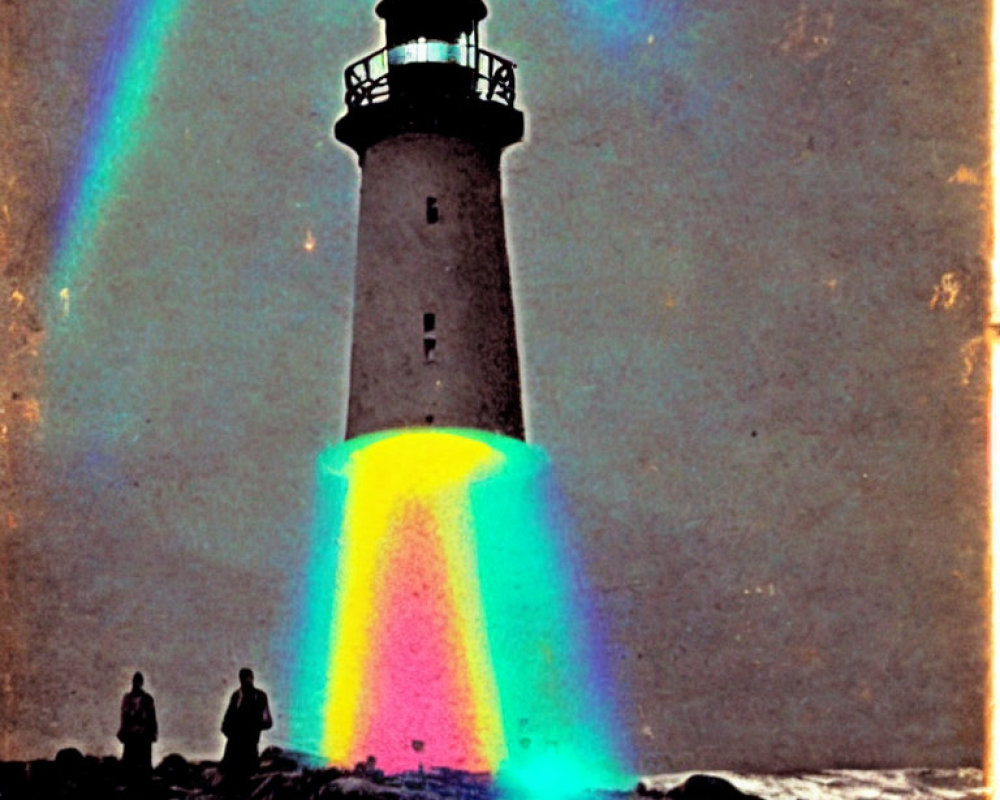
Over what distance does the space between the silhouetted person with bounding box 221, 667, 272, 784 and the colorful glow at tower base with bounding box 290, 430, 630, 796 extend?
3.17ft

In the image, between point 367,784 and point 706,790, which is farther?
point 706,790

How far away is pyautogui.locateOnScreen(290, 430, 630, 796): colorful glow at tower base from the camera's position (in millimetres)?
18109

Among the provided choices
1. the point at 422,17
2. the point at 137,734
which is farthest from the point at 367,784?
the point at 422,17

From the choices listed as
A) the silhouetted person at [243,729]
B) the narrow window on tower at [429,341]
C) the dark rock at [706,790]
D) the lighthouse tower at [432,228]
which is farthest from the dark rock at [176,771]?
the narrow window on tower at [429,341]

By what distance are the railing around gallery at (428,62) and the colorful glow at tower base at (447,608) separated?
2.87 metres

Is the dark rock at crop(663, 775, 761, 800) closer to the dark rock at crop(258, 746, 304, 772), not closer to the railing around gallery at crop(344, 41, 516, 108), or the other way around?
the dark rock at crop(258, 746, 304, 772)

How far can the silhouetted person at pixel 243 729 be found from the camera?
54.7ft

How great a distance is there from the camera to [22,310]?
17250mm

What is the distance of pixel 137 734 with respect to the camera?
1672 centimetres

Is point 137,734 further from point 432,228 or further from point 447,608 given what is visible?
point 432,228

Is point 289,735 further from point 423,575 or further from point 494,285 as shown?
point 494,285

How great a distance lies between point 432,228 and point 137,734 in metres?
4.82

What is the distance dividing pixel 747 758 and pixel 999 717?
212 centimetres

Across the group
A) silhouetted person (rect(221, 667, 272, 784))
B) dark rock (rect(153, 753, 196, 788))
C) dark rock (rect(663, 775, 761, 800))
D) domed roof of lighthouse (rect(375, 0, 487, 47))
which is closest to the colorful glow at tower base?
dark rock (rect(663, 775, 761, 800))
